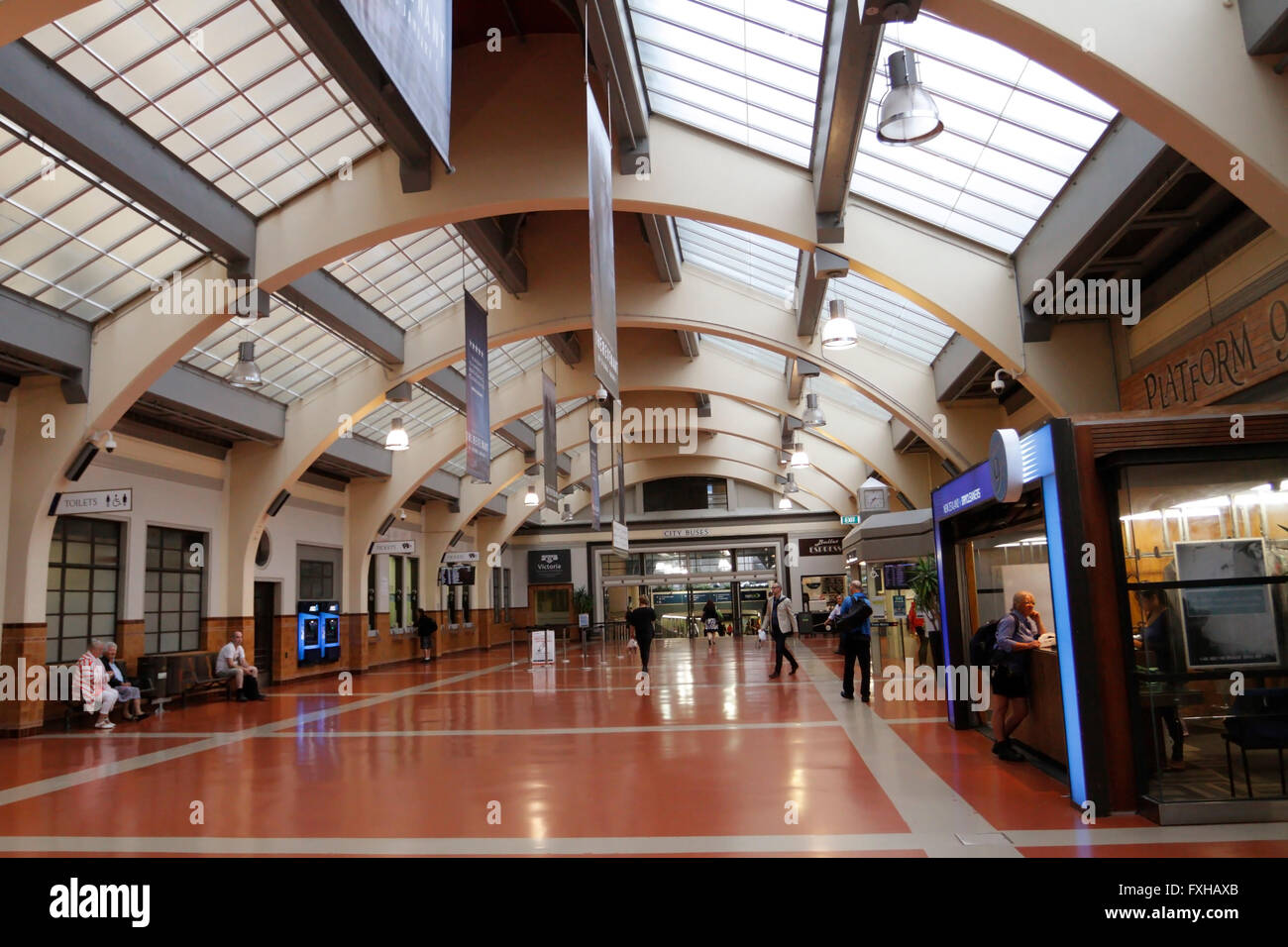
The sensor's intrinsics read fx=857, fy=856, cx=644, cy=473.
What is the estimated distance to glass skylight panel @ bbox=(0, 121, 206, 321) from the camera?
8.61m

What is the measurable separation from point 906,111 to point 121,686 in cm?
1228

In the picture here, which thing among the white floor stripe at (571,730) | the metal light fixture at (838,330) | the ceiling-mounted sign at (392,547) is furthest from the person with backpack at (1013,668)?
the ceiling-mounted sign at (392,547)

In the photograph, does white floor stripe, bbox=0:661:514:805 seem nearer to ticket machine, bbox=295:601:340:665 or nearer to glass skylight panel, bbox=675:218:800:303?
ticket machine, bbox=295:601:340:665

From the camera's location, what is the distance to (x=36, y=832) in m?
5.83

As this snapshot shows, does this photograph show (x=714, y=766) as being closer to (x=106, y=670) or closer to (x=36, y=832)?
(x=36, y=832)

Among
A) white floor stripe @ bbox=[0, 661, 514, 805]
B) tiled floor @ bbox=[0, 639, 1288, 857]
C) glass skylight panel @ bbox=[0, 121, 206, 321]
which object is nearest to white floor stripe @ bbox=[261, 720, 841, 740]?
tiled floor @ bbox=[0, 639, 1288, 857]

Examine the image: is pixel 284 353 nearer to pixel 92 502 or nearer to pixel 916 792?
pixel 92 502

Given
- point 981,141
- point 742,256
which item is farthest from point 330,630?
point 981,141

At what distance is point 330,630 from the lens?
19.5m

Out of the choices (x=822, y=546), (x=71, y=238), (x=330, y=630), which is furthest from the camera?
(x=822, y=546)

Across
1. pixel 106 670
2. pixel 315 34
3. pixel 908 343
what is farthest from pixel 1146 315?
pixel 106 670

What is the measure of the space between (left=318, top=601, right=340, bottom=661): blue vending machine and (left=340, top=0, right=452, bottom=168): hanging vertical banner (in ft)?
52.1

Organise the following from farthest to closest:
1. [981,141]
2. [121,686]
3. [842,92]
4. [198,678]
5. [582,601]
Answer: [582,601]
[198,678]
[121,686]
[981,141]
[842,92]

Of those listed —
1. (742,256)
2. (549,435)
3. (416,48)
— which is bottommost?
(549,435)
